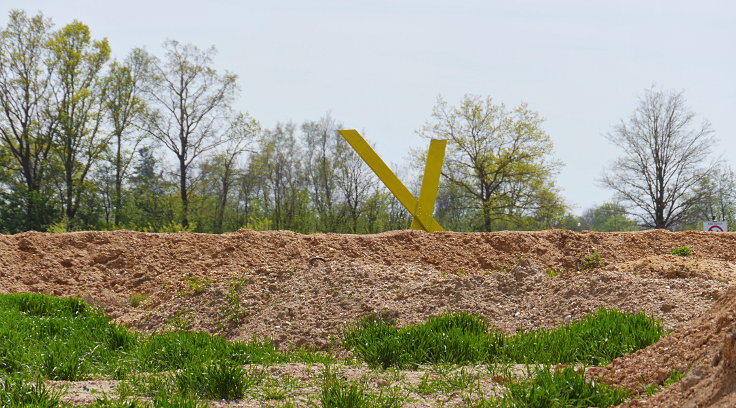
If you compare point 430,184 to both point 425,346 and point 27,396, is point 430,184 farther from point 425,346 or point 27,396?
point 27,396

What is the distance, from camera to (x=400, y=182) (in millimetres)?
13195

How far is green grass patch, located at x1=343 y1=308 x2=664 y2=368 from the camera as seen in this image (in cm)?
420

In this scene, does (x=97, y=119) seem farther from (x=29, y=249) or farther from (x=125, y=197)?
(x=29, y=249)

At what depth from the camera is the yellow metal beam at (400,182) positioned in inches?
500

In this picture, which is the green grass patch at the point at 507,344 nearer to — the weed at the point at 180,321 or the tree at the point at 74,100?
the weed at the point at 180,321

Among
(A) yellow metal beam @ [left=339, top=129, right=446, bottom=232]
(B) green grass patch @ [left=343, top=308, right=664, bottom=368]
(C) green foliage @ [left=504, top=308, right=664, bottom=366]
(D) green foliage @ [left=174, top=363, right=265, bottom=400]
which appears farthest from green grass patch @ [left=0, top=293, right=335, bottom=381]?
(A) yellow metal beam @ [left=339, top=129, right=446, bottom=232]

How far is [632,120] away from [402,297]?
23.6 metres

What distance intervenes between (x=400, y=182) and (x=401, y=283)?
6.35m

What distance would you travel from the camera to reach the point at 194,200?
88.5 ft

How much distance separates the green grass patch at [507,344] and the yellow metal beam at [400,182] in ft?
26.9

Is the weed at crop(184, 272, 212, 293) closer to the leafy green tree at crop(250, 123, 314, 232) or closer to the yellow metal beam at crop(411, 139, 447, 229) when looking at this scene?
the yellow metal beam at crop(411, 139, 447, 229)

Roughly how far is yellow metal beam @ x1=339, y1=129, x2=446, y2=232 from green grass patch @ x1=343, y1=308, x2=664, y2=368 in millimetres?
Result: 8187

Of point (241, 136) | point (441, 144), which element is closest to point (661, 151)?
point (441, 144)

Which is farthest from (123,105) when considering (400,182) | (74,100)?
(400,182)
